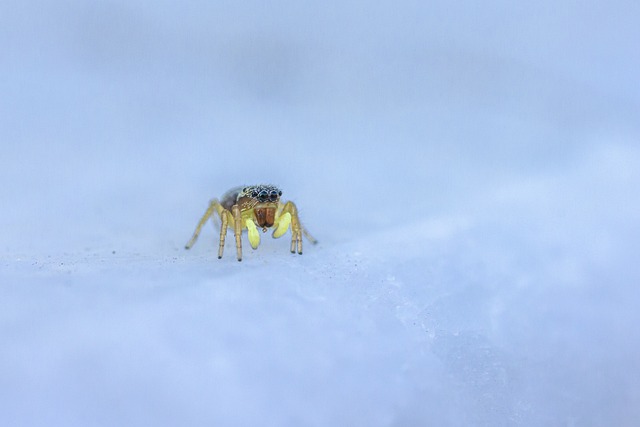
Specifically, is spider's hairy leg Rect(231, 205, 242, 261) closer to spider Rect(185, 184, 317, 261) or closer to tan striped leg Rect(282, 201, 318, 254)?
spider Rect(185, 184, 317, 261)

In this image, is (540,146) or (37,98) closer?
(540,146)

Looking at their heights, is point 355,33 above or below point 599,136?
above

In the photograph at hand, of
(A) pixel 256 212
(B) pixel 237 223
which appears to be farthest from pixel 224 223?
(A) pixel 256 212

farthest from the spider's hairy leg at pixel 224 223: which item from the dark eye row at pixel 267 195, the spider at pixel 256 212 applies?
the dark eye row at pixel 267 195

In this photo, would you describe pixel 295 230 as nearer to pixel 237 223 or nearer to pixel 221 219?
pixel 237 223

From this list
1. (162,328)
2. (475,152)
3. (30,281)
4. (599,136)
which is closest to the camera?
(162,328)

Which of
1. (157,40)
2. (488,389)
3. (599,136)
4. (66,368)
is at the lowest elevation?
(488,389)

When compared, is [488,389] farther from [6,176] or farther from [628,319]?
[6,176]

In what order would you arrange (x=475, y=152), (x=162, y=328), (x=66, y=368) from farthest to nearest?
(x=475, y=152)
(x=162, y=328)
(x=66, y=368)

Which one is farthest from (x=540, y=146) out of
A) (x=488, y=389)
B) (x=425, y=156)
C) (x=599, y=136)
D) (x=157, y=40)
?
(x=157, y=40)
